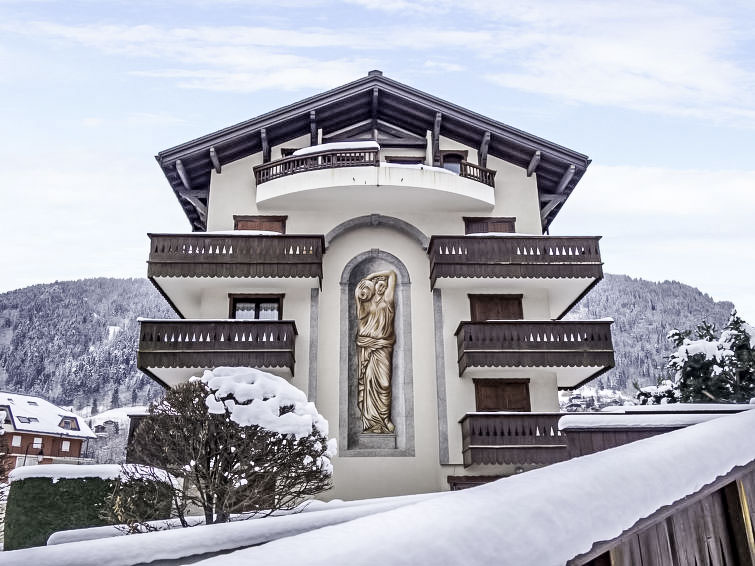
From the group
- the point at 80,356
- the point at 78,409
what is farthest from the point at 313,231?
the point at 80,356

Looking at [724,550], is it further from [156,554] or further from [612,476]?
[156,554]

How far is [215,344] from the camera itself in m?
20.2

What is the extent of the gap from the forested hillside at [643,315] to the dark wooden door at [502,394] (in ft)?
182

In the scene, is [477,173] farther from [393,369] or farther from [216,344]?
[216,344]

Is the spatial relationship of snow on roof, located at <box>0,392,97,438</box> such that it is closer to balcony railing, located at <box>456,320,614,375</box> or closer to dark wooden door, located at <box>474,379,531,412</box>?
dark wooden door, located at <box>474,379,531,412</box>

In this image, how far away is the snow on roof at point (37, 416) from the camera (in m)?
59.6

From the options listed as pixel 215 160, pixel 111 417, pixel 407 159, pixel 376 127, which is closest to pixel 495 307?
pixel 407 159

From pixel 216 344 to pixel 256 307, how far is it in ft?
8.10

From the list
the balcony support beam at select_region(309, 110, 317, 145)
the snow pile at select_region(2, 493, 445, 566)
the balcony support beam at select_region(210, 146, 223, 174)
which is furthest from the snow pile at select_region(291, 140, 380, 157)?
the snow pile at select_region(2, 493, 445, 566)

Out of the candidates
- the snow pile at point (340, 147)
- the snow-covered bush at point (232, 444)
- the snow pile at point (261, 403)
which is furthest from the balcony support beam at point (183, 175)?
the snow-covered bush at point (232, 444)

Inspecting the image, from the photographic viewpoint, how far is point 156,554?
6.60 m

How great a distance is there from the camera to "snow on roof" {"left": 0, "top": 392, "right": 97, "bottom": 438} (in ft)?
196

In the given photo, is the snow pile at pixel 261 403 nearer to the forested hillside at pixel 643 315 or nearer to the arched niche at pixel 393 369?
the arched niche at pixel 393 369

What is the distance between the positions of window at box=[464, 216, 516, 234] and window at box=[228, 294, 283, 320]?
7.07 m
